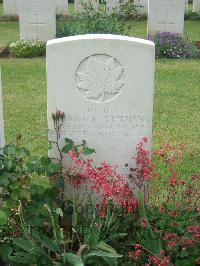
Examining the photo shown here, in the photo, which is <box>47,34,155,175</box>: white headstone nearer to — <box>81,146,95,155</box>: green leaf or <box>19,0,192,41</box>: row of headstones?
<box>81,146,95,155</box>: green leaf

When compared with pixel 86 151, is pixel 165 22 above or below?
above

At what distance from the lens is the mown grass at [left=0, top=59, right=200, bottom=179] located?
6.39 meters

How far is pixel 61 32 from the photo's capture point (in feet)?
40.0

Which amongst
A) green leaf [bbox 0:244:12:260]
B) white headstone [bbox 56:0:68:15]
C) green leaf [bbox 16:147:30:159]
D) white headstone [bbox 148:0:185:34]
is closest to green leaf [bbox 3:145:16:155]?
green leaf [bbox 16:147:30:159]

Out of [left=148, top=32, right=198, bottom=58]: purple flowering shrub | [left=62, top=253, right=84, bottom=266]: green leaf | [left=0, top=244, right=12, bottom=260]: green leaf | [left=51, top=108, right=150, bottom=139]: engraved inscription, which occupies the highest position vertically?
[left=148, top=32, right=198, bottom=58]: purple flowering shrub

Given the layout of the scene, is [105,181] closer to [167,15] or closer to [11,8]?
[167,15]

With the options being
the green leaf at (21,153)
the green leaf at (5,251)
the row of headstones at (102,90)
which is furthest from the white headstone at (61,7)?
the green leaf at (5,251)

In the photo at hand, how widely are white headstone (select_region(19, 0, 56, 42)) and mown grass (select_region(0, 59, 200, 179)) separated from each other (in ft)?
3.99

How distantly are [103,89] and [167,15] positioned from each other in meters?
8.63

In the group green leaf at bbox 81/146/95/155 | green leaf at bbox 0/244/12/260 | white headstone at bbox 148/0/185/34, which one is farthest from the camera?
white headstone at bbox 148/0/185/34

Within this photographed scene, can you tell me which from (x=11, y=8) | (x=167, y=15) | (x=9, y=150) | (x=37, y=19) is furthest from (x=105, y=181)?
(x=11, y=8)

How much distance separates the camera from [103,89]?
13.3 feet

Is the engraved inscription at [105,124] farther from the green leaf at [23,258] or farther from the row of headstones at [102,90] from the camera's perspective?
the green leaf at [23,258]

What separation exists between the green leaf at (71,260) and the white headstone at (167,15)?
962 centimetres
